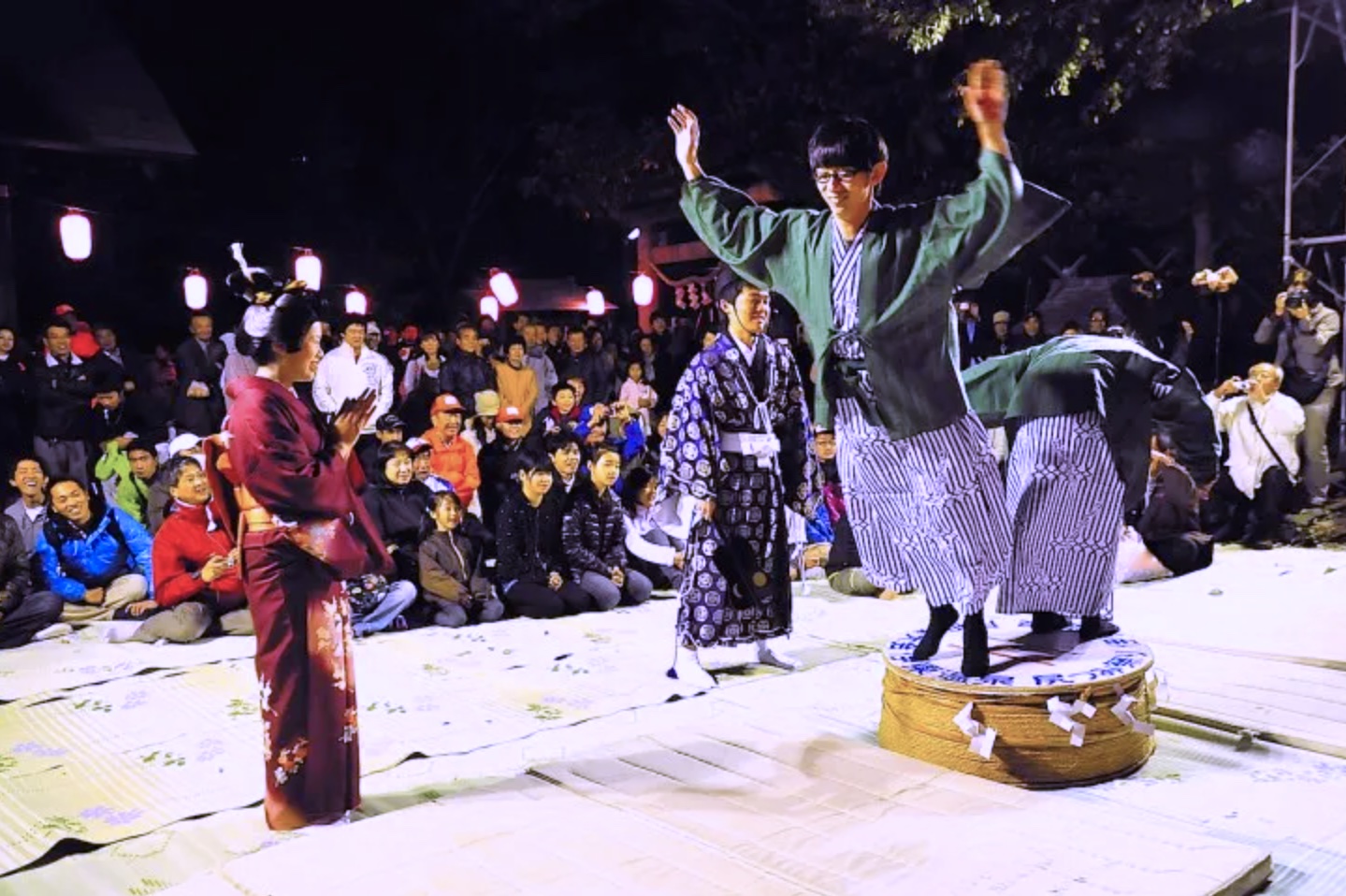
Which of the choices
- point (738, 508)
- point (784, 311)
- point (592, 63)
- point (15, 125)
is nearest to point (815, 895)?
point (738, 508)

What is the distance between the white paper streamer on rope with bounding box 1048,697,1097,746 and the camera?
3484mm

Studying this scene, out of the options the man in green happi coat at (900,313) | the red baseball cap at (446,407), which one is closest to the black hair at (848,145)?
the man in green happi coat at (900,313)

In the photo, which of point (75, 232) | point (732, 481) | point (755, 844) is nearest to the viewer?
point (755, 844)

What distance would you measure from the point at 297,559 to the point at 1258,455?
817 centimetres

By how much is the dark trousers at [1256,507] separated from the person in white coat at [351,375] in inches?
268

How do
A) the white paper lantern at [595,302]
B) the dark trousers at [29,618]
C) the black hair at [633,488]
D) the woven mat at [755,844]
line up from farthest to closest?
the white paper lantern at [595,302] < the black hair at [633,488] < the dark trousers at [29,618] < the woven mat at [755,844]

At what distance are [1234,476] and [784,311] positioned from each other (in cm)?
419

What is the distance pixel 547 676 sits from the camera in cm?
532

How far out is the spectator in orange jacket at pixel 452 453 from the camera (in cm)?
803

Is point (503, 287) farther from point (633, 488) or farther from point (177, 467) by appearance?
point (177, 467)

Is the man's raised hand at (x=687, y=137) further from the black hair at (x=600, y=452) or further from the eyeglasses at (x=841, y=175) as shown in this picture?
the black hair at (x=600, y=452)

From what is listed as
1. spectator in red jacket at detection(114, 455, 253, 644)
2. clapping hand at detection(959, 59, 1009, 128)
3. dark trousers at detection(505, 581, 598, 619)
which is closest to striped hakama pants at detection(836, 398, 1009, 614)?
clapping hand at detection(959, 59, 1009, 128)

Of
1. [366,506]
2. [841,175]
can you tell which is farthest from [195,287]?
[841,175]

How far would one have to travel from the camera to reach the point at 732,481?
17.1ft
